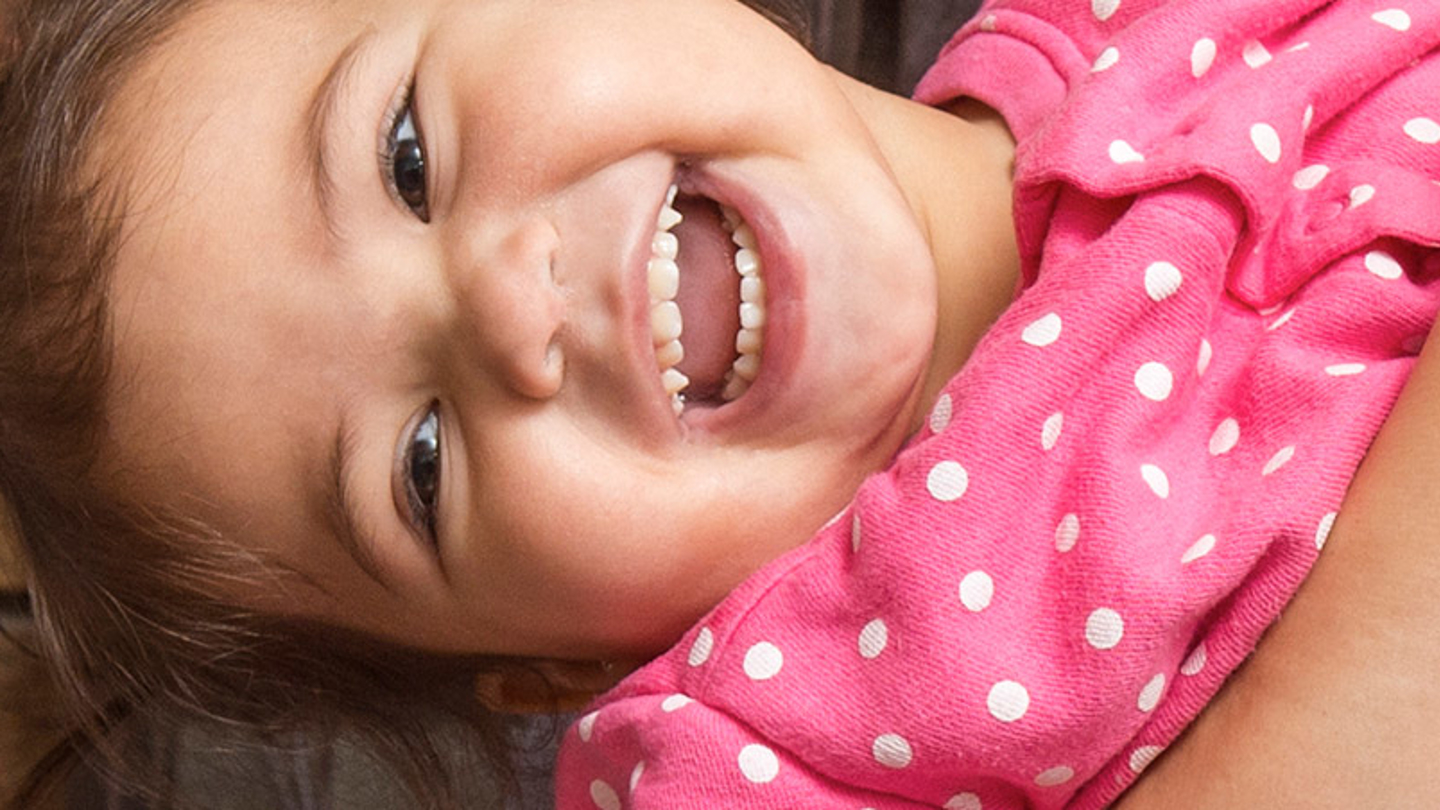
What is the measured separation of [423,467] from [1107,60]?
1.66 feet

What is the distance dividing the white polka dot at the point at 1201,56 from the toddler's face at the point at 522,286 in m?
→ 0.20

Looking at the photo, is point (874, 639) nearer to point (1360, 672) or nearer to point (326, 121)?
point (1360, 672)

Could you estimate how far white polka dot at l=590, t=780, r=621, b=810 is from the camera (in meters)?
0.88

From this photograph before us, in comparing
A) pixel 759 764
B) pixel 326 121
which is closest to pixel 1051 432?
pixel 759 764

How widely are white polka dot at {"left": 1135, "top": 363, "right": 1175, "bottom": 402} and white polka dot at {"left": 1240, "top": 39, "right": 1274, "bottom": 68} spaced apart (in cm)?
23

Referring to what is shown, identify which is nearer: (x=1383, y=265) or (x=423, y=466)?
(x=1383, y=265)

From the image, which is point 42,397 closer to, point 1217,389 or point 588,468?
point 588,468

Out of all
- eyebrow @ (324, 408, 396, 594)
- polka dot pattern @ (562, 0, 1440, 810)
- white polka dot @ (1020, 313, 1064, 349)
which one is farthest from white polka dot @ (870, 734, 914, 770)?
eyebrow @ (324, 408, 396, 594)

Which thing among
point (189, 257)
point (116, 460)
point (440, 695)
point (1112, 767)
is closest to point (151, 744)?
point (440, 695)

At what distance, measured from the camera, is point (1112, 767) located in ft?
2.46

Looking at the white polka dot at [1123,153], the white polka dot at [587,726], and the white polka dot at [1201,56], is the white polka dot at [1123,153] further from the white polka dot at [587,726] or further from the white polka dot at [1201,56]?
the white polka dot at [587,726]

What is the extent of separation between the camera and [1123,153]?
2.62 ft

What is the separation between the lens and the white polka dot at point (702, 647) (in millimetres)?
→ 818

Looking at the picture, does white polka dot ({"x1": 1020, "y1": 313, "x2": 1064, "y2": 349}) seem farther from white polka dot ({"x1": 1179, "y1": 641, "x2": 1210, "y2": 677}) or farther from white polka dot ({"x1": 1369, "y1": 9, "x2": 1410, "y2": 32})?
white polka dot ({"x1": 1369, "y1": 9, "x2": 1410, "y2": 32})
